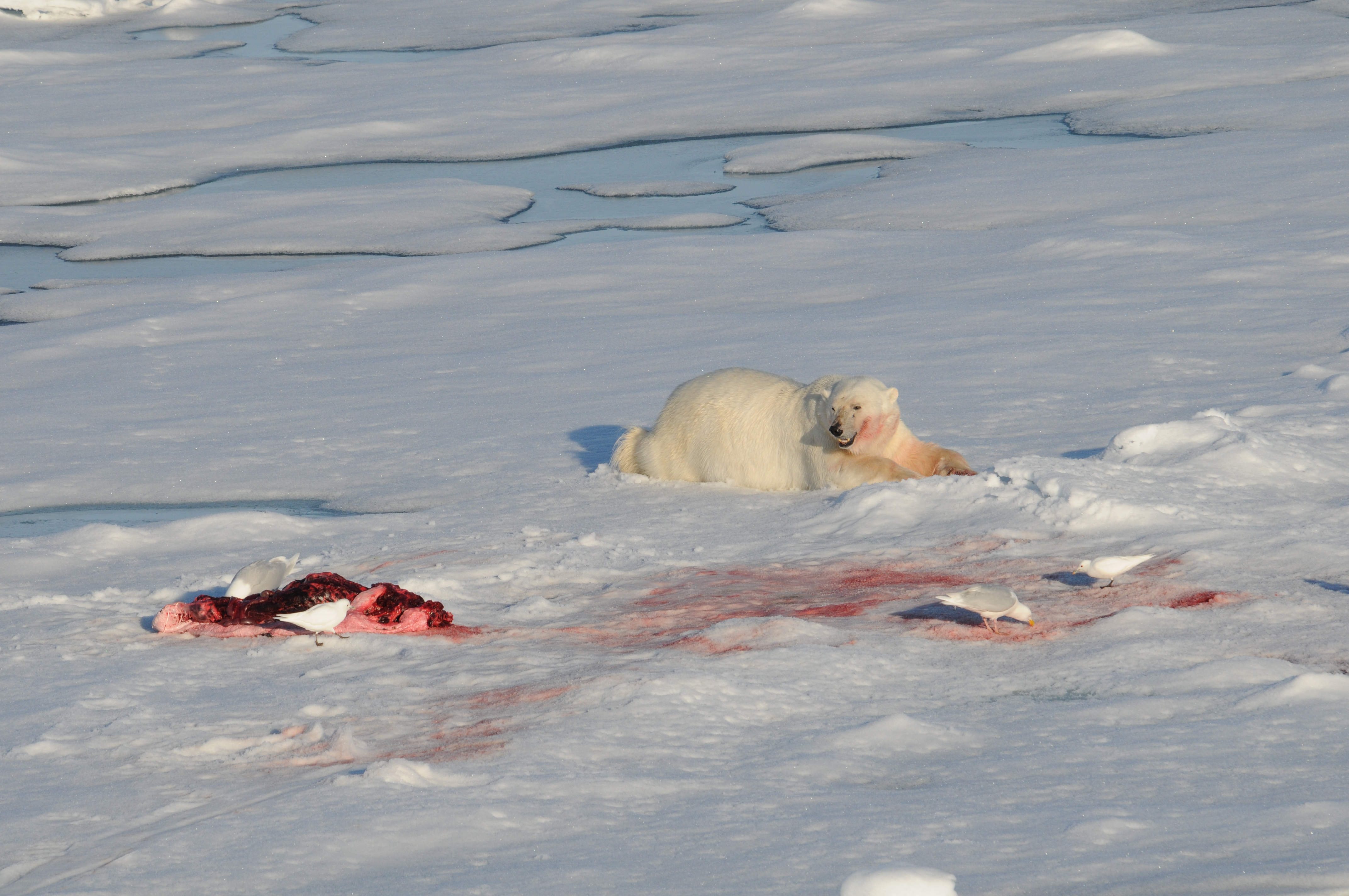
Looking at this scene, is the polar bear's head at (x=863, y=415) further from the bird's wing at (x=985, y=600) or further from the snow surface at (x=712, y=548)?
the bird's wing at (x=985, y=600)

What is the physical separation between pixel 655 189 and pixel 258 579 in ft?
30.4

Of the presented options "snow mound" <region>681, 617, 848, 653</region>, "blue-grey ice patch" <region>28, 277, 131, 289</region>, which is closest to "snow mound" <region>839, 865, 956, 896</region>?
"snow mound" <region>681, 617, 848, 653</region>

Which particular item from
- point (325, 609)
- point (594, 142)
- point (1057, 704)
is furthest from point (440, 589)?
point (594, 142)

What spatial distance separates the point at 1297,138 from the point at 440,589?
393 inches

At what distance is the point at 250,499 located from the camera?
6066 millimetres

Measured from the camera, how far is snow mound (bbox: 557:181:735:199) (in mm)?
12891

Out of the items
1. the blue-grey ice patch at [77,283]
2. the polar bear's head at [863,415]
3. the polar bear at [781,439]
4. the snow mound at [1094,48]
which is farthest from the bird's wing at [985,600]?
the snow mound at [1094,48]

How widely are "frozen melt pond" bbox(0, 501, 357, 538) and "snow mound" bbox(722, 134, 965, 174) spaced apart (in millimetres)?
8341

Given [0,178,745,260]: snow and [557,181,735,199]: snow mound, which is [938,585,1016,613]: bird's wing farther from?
[557,181,735,199]: snow mound

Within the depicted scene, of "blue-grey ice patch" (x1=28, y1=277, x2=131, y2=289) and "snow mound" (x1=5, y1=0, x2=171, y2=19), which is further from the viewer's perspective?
"snow mound" (x1=5, y1=0, x2=171, y2=19)

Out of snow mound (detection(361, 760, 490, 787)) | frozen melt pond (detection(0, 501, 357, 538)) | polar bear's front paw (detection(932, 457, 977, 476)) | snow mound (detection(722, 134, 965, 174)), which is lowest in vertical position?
frozen melt pond (detection(0, 501, 357, 538))

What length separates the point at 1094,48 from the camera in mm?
17297

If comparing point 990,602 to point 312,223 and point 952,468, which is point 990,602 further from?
point 312,223

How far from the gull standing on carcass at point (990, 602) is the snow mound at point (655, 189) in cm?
955
